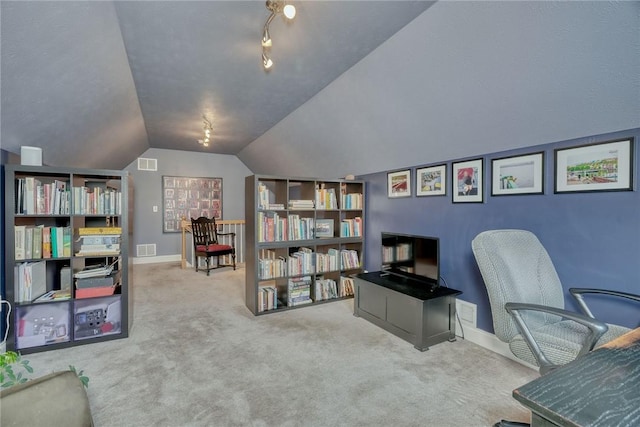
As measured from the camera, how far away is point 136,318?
3232mm

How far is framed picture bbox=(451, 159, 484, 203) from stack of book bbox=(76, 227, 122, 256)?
10.8ft

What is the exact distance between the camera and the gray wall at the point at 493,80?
1.59 metres

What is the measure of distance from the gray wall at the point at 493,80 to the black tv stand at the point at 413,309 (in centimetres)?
134

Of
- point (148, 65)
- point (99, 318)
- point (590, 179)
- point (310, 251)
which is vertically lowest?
point (99, 318)

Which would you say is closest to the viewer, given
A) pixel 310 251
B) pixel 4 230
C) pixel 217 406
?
pixel 217 406

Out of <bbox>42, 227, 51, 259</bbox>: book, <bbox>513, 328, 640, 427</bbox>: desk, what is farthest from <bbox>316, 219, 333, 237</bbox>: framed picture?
<bbox>513, 328, 640, 427</bbox>: desk

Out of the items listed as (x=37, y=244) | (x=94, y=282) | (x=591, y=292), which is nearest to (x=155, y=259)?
(x=94, y=282)

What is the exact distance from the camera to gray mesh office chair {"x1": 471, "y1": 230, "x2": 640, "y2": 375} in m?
1.45

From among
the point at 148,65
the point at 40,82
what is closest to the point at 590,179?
the point at 148,65

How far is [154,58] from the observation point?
102 inches

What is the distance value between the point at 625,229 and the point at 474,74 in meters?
1.41

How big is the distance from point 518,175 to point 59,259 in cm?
401

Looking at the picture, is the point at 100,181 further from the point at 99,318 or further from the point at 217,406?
the point at 217,406

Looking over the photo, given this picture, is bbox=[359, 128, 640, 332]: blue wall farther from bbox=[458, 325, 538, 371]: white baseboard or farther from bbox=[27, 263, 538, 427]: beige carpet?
bbox=[27, 263, 538, 427]: beige carpet
